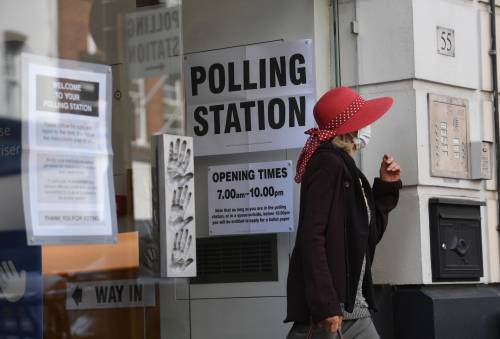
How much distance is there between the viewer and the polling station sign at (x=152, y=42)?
6.82 metres

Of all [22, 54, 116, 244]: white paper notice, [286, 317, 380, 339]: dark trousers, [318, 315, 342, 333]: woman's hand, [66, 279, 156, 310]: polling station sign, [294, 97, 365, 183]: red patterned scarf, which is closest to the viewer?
[318, 315, 342, 333]: woman's hand

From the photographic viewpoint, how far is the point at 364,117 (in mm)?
5711

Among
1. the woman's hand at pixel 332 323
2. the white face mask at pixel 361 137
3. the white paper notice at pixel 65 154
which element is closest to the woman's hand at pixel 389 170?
the white face mask at pixel 361 137

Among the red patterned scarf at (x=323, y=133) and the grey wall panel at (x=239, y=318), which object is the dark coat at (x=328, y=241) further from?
the grey wall panel at (x=239, y=318)

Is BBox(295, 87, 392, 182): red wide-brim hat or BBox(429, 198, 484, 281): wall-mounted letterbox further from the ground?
BBox(295, 87, 392, 182): red wide-brim hat

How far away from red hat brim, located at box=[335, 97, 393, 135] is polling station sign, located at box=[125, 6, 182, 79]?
1632 millimetres

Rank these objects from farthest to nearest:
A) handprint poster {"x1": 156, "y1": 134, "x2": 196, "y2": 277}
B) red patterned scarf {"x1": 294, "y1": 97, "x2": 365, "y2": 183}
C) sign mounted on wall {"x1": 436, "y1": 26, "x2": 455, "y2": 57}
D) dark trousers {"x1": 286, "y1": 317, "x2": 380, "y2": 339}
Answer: sign mounted on wall {"x1": 436, "y1": 26, "x2": 455, "y2": 57}, handprint poster {"x1": 156, "y1": 134, "x2": 196, "y2": 277}, red patterned scarf {"x1": 294, "y1": 97, "x2": 365, "y2": 183}, dark trousers {"x1": 286, "y1": 317, "x2": 380, "y2": 339}

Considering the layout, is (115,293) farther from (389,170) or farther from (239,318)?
(389,170)

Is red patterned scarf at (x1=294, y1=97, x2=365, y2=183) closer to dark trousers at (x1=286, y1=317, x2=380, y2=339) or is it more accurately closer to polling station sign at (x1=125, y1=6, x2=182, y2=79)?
dark trousers at (x1=286, y1=317, x2=380, y2=339)

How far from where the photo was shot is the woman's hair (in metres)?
5.70

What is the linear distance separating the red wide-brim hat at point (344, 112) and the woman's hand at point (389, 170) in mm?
650

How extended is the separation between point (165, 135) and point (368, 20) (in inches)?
57.8

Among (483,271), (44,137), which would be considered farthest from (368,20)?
(44,137)

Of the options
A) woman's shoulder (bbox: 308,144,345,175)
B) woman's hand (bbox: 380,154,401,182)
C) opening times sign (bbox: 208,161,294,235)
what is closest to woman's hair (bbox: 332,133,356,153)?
woman's shoulder (bbox: 308,144,345,175)
